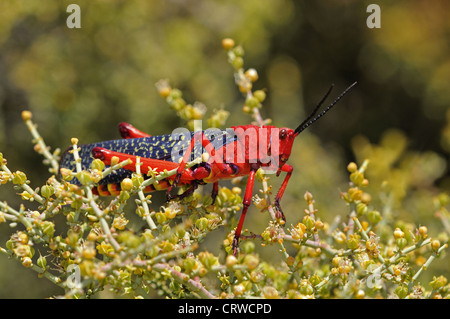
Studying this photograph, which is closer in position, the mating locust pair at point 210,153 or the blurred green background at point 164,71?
the mating locust pair at point 210,153

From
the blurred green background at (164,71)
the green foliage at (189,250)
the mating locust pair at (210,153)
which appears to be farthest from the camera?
the blurred green background at (164,71)

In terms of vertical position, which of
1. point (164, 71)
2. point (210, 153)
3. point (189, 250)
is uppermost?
point (164, 71)

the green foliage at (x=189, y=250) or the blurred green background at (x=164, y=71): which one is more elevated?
the blurred green background at (x=164, y=71)

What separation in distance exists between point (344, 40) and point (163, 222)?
125 inches

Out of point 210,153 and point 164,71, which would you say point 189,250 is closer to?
point 210,153

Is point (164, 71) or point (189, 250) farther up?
point (164, 71)

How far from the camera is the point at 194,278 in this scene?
126 cm

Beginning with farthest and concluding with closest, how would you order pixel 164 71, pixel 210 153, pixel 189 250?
pixel 164 71, pixel 210 153, pixel 189 250

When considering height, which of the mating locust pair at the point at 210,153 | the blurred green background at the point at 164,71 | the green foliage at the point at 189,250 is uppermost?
the blurred green background at the point at 164,71

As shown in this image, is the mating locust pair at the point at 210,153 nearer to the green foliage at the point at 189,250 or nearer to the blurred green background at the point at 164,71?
the green foliage at the point at 189,250

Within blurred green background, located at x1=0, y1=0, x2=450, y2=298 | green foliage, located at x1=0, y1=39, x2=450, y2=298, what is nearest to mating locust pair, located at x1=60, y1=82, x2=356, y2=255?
green foliage, located at x1=0, y1=39, x2=450, y2=298

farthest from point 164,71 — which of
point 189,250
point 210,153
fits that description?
point 189,250

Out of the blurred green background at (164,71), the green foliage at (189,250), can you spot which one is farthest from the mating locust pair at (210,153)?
the blurred green background at (164,71)

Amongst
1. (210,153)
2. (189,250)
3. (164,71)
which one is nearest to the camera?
(189,250)
